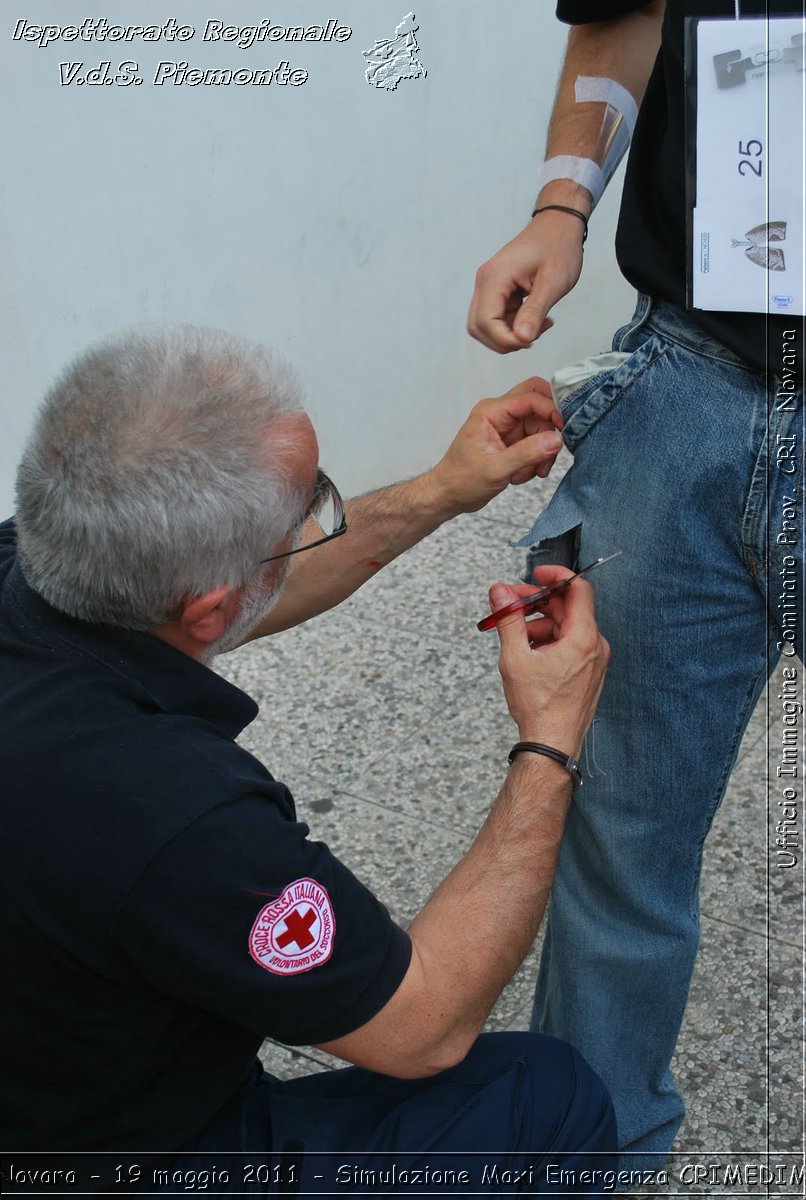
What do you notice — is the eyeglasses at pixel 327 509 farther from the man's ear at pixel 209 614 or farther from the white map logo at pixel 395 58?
the white map logo at pixel 395 58

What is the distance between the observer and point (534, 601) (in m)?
1.69

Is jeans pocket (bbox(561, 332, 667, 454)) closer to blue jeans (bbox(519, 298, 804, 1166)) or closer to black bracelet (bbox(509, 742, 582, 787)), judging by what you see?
blue jeans (bbox(519, 298, 804, 1166))

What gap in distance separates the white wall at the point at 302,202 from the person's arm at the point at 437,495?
137 centimetres

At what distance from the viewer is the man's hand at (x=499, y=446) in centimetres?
186

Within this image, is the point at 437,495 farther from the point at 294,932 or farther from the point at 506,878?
the point at 294,932

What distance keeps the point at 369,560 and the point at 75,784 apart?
2.99 ft

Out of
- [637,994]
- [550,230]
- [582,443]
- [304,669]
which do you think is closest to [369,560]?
[582,443]

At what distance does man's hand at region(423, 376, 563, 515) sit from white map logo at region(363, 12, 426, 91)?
2045 millimetres

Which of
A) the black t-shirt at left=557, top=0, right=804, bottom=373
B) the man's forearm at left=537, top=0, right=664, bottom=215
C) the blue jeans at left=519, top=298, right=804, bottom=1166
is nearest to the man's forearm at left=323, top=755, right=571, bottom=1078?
the blue jeans at left=519, top=298, right=804, bottom=1166

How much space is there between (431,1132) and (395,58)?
3035 mm

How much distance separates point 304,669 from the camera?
3420 millimetres

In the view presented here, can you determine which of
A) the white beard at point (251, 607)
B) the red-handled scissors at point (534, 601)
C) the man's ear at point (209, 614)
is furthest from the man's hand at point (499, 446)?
the man's ear at point (209, 614)

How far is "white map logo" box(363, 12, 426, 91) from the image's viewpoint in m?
3.56

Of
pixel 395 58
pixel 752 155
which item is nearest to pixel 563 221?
pixel 752 155
